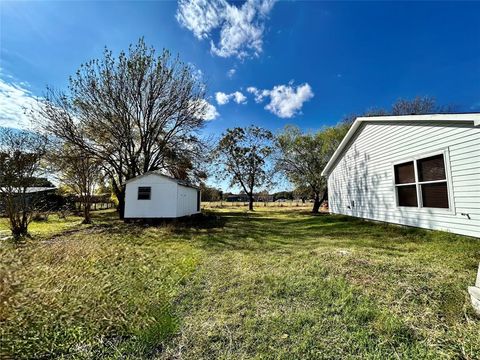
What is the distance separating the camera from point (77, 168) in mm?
16109

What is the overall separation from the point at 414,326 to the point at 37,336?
3.94m

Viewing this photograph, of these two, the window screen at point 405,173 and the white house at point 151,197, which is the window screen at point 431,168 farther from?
the white house at point 151,197

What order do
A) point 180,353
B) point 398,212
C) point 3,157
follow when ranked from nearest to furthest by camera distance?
point 180,353
point 398,212
point 3,157

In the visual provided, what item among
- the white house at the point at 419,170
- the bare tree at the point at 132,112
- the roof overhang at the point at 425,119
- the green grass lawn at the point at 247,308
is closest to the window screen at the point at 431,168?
the white house at the point at 419,170

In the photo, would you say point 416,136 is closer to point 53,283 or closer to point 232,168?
point 53,283

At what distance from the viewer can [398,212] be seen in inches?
331

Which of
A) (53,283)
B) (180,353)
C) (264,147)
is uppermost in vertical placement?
(264,147)

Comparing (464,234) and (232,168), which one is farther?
(232,168)

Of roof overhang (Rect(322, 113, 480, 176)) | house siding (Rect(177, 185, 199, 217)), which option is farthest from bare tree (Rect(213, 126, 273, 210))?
roof overhang (Rect(322, 113, 480, 176))

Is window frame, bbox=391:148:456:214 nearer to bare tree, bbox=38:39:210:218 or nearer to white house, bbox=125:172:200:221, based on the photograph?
white house, bbox=125:172:200:221

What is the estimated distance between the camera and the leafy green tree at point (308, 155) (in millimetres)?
20016

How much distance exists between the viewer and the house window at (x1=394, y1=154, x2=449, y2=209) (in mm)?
6578

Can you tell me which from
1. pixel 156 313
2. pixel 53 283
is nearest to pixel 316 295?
pixel 156 313

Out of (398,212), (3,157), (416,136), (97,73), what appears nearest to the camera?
Answer: (416,136)
